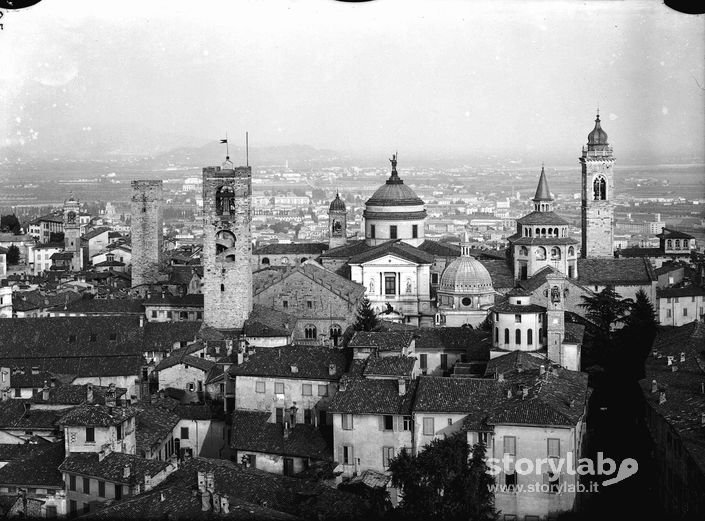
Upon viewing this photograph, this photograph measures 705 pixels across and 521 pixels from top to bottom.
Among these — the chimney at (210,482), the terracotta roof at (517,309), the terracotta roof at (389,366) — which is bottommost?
the chimney at (210,482)

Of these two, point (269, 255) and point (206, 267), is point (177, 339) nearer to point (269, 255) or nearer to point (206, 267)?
point (206, 267)

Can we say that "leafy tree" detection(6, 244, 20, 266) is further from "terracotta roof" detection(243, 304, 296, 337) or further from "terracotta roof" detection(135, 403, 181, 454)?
"terracotta roof" detection(135, 403, 181, 454)

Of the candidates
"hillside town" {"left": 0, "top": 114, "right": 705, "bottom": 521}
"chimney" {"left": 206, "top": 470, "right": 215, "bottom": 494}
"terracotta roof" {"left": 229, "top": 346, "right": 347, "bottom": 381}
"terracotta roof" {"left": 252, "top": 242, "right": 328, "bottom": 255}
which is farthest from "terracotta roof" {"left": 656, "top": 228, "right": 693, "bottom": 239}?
"chimney" {"left": 206, "top": 470, "right": 215, "bottom": 494}

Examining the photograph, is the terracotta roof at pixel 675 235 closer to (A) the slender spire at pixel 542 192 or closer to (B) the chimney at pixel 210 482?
(A) the slender spire at pixel 542 192

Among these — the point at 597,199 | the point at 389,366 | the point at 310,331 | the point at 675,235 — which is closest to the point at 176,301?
the point at 310,331

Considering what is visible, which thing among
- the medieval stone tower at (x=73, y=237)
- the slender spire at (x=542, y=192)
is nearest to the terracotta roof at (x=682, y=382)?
the slender spire at (x=542, y=192)

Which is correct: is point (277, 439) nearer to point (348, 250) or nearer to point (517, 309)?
point (517, 309)
